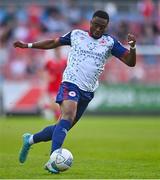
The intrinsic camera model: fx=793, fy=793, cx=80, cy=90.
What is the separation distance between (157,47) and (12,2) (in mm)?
6773

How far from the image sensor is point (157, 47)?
1281 inches

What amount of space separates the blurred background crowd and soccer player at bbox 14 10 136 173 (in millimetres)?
18179

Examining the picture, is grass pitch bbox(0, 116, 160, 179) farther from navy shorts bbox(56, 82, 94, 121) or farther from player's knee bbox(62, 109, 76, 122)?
navy shorts bbox(56, 82, 94, 121)

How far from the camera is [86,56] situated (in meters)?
12.6

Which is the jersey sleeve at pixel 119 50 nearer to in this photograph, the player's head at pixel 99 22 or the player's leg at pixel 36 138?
the player's head at pixel 99 22

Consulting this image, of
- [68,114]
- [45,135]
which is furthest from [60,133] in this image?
[45,135]

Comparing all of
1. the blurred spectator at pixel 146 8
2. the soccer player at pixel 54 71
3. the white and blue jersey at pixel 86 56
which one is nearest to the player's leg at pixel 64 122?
the white and blue jersey at pixel 86 56

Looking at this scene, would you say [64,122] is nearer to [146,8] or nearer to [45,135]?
[45,135]

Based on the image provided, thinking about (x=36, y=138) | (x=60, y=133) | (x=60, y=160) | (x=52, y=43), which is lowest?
(x=36, y=138)

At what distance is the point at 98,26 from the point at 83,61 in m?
0.60

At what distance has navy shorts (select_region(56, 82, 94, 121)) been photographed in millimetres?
12312

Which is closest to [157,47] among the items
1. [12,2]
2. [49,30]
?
[49,30]

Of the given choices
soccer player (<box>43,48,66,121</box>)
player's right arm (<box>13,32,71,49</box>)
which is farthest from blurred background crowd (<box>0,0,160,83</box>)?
player's right arm (<box>13,32,71,49</box>)

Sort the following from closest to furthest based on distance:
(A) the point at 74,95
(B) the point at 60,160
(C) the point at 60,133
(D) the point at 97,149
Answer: (B) the point at 60,160, (C) the point at 60,133, (A) the point at 74,95, (D) the point at 97,149
